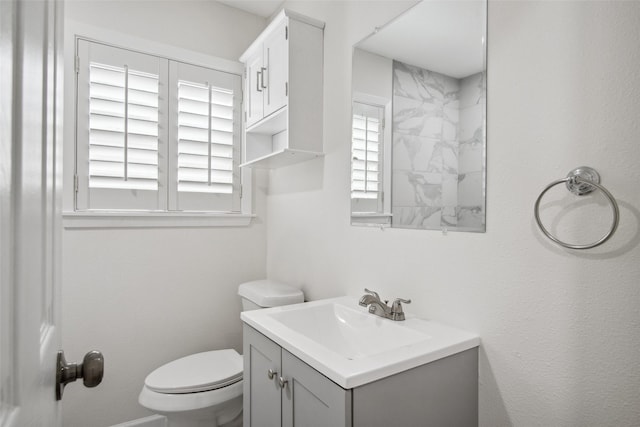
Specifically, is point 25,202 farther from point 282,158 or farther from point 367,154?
point 282,158

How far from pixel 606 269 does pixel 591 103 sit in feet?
1.35

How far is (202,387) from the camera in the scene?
1.66 metres

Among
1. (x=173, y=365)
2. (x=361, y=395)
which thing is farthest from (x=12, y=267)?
(x=173, y=365)

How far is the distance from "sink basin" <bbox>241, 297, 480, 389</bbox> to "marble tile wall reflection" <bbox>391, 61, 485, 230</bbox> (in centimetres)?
37

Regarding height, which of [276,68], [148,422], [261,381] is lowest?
[148,422]

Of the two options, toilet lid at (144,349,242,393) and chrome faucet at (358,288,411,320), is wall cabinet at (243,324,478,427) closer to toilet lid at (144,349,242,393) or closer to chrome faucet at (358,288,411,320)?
chrome faucet at (358,288,411,320)

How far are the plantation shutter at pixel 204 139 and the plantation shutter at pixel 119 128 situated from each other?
9 cm

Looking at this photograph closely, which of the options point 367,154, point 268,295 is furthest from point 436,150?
point 268,295

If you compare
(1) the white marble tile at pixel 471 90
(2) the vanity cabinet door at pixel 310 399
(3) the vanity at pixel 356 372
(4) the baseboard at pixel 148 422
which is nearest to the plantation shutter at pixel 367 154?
(1) the white marble tile at pixel 471 90

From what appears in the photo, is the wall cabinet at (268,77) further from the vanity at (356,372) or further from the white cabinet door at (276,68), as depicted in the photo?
the vanity at (356,372)

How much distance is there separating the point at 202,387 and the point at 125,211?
1.06 metres

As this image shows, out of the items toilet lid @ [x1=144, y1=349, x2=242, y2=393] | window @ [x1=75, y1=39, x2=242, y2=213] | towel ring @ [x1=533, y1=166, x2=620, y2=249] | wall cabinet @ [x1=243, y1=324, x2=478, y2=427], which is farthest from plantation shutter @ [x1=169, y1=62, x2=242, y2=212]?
towel ring @ [x1=533, y1=166, x2=620, y2=249]

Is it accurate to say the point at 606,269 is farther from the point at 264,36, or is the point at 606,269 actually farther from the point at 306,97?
the point at 264,36

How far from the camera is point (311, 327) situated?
4.75 ft
